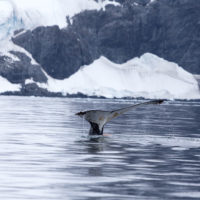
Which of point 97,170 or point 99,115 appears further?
point 99,115

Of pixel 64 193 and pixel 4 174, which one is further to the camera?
pixel 4 174

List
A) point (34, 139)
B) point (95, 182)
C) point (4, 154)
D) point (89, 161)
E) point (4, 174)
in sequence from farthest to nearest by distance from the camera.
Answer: point (34, 139) < point (4, 154) < point (89, 161) < point (4, 174) < point (95, 182)

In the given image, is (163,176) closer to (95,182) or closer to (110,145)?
(95,182)

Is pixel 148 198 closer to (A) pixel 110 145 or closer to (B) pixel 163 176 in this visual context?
(B) pixel 163 176

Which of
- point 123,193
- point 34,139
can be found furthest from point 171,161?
point 34,139

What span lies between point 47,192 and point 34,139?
79.4 ft

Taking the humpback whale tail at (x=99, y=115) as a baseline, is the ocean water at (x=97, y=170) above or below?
below

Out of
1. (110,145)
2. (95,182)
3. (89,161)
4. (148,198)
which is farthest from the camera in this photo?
(110,145)

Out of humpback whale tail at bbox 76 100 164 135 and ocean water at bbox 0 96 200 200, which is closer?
ocean water at bbox 0 96 200 200

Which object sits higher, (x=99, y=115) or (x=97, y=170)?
(x=99, y=115)

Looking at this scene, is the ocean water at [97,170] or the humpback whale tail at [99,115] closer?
the ocean water at [97,170]

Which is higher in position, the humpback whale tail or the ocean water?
the humpback whale tail

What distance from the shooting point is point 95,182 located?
2345cm

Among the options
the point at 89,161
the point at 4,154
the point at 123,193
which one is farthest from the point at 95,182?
the point at 4,154
